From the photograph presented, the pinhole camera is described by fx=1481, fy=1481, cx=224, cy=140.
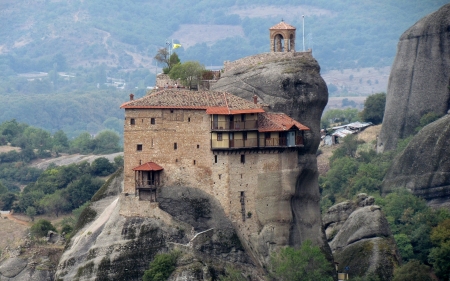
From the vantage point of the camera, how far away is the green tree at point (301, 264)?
266ft

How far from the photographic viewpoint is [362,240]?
89312 millimetres

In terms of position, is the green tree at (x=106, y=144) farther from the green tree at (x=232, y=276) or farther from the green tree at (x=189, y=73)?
the green tree at (x=232, y=276)

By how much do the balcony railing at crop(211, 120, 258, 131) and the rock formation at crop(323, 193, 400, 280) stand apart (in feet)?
35.9

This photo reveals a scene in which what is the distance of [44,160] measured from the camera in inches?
6742

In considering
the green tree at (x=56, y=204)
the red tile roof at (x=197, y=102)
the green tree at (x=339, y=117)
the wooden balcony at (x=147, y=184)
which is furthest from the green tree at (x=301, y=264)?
the green tree at (x=339, y=117)

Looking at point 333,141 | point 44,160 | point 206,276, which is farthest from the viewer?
point 44,160

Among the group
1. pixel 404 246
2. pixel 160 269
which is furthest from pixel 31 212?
pixel 160 269

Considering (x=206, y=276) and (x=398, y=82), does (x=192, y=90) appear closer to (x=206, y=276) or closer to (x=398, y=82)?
(x=206, y=276)

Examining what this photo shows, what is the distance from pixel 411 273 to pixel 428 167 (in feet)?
86.0

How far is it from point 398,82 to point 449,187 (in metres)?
27.9

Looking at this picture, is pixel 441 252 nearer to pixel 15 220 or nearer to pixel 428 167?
pixel 428 167

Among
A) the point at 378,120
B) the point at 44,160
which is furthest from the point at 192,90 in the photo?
the point at 44,160

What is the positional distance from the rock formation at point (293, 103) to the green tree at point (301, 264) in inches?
54.5

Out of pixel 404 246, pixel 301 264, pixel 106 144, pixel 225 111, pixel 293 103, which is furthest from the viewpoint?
pixel 106 144
